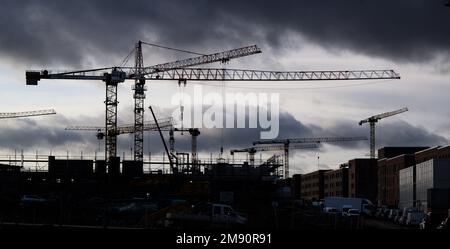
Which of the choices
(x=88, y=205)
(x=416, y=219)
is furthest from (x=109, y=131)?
(x=416, y=219)

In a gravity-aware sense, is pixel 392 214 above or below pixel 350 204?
below

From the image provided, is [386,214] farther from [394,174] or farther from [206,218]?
[394,174]

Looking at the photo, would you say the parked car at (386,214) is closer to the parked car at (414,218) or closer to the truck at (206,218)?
the parked car at (414,218)

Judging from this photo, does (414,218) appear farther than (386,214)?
No

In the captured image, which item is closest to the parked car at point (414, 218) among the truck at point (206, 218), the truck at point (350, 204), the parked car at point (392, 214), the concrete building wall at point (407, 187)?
the parked car at point (392, 214)

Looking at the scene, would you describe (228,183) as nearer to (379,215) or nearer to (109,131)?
(379,215)

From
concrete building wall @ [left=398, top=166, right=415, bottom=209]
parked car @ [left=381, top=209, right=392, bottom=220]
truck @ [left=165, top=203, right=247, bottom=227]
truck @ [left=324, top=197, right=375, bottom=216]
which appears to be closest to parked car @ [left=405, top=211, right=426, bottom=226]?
parked car @ [left=381, top=209, right=392, bottom=220]

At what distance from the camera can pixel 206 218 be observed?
204 ft

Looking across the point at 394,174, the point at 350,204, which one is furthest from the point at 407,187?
the point at 394,174

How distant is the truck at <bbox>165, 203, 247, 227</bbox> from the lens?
60219mm

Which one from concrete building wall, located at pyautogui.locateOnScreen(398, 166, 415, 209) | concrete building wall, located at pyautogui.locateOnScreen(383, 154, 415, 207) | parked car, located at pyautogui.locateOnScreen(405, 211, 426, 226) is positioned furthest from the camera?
concrete building wall, located at pyautogui.locateOnScreen(383, 154, 415, 207)

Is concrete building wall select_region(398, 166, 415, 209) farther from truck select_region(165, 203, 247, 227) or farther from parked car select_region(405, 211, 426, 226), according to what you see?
truck select_region(165, 203, 247, 227)
